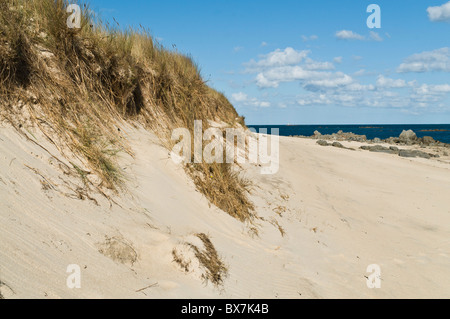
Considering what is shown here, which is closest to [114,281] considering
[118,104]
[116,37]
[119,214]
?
[119,214]

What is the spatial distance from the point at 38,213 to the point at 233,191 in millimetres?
3119

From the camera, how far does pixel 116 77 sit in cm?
559

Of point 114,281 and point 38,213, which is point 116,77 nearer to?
point 38,213

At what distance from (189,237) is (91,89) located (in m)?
2.89
